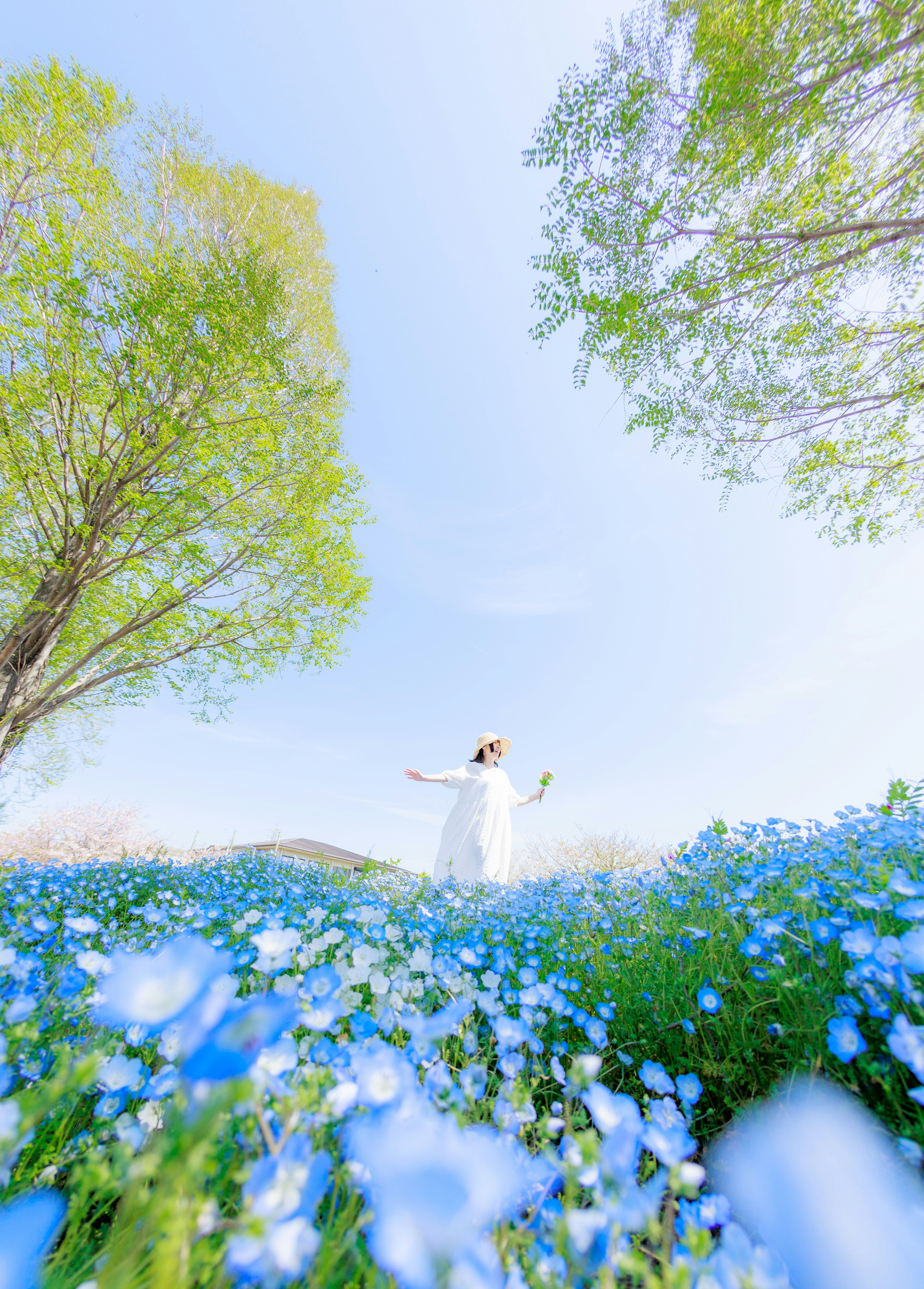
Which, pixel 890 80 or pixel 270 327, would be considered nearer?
pixel 890 80

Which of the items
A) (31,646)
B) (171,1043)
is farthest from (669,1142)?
(31,646)

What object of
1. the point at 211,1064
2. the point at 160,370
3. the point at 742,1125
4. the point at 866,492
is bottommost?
the point at 742,1125

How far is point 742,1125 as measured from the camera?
5.04 ft

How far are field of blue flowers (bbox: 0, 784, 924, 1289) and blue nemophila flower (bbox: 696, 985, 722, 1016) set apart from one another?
1cm

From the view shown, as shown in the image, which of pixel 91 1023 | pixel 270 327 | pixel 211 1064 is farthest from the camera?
pixel 270 327

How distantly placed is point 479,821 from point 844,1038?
21.1 ft

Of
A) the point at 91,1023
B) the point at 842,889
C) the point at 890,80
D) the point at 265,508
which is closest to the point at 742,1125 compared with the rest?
the point at 842,889

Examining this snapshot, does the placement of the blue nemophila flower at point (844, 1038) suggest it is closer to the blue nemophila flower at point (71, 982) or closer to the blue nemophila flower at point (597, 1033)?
the blue nemophila flower at point (597, 1033)

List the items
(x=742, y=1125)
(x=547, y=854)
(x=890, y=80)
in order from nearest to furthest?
(x=742, y=1125), (x=890, y=80), (x=547, y=854)

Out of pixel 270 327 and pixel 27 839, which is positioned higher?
pixel 270 327

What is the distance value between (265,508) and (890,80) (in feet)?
32.6

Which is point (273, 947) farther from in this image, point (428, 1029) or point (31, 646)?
point (31, 646)

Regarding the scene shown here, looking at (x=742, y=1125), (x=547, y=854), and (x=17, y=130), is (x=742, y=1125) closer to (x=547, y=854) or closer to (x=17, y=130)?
(x=17, y=130)

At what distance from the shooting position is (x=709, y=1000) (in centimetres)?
170
